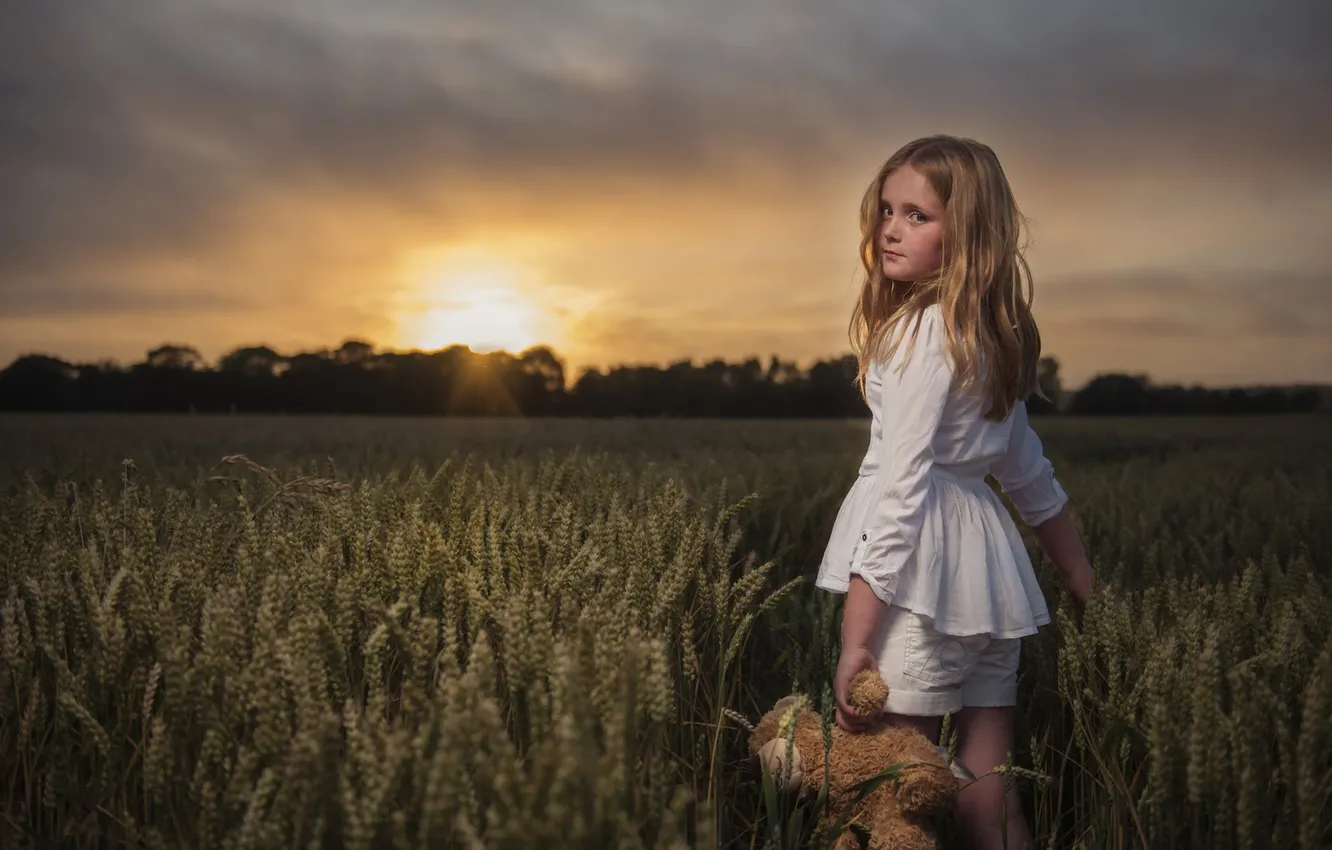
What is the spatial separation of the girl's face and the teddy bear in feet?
3.19

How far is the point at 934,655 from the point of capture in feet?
7.39

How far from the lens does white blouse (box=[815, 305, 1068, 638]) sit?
7.20 feet

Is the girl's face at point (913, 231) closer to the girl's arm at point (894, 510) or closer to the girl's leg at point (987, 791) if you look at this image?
the girl's arm at point (894, 510)

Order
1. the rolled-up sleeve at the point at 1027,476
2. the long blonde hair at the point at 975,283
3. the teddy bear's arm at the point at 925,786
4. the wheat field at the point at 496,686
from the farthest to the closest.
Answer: the rolled-up sleeve at the point at 1027,476 < the long blonde hair at the point at 975,283 < the teddy bear's arm at the point at 925,786 < the wheat field at the point at 496,686

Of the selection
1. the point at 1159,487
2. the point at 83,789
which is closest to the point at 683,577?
the point at 83,789

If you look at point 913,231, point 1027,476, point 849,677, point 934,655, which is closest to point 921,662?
point 934,655

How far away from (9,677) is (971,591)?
196 cm

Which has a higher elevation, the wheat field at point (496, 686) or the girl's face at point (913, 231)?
the girl's face at point (913, 231)

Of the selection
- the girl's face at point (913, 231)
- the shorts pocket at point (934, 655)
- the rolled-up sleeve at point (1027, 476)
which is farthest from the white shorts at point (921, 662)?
the girl's face at point (913, 231)

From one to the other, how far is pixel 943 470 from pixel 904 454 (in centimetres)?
23

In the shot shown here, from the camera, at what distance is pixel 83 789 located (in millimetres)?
1819

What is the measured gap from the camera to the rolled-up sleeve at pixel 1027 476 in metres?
2.64

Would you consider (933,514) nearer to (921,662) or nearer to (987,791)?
(921,662)

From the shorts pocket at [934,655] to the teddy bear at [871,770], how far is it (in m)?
0.14
